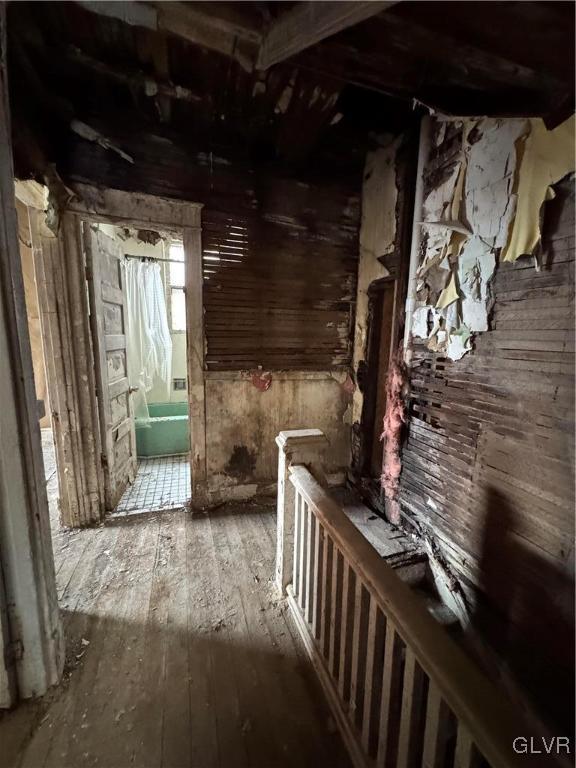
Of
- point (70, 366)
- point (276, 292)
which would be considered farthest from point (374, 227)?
point (70, 366)

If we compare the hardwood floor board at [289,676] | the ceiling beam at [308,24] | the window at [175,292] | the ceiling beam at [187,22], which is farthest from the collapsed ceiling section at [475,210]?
the window at [175,292]

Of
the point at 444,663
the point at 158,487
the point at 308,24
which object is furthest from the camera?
the point at 158,487

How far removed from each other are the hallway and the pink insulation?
94 centimetres

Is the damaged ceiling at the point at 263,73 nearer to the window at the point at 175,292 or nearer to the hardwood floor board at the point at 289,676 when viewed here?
the hardwood floor board at the point at 289,676

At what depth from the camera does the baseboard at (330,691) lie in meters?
1.06

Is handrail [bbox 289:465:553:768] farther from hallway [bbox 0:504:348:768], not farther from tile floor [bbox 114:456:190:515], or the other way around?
tile floor [bbox 114:456:190:515]

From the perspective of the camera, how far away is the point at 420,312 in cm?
199

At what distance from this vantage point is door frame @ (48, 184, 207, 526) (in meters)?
2.00

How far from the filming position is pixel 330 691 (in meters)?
1.23

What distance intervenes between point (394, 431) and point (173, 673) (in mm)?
1744

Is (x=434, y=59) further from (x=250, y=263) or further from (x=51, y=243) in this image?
(x=51, y=243)

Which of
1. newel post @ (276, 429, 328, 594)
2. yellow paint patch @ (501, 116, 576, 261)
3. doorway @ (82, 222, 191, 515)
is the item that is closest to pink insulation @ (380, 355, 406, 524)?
newel post @ (276, 429, 328, 594)

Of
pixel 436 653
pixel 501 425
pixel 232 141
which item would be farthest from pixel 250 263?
pixel 436 653

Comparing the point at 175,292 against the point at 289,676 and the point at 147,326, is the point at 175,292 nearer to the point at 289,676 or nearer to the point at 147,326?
the point at 147,326
